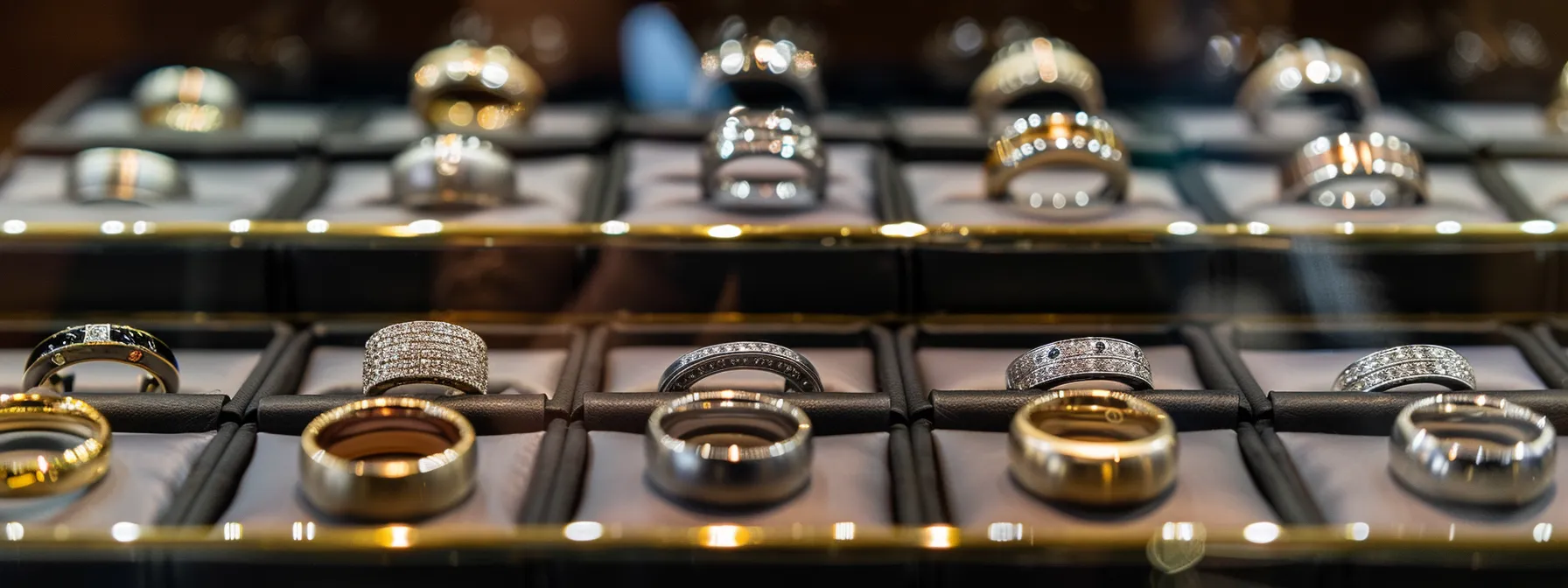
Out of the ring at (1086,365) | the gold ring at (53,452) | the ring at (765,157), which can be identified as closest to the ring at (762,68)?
the ring at (765,157)

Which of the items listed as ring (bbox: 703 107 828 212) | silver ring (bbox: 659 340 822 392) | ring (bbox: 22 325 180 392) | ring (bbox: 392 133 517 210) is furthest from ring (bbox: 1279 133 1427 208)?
ring (bbox: 22 325 180 392)

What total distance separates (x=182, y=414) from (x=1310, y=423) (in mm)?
708

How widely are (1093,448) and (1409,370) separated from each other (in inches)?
10.6

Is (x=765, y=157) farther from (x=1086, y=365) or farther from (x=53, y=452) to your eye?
(x=53, y=452)

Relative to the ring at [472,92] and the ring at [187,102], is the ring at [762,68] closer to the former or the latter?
the ring at [472,92]

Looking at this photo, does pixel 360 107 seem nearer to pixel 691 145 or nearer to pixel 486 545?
pixel 691 145

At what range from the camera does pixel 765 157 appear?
1160 mm

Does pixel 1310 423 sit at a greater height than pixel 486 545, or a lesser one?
greater

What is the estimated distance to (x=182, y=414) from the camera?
894 millimetres

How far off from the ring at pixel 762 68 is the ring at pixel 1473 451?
705 millimetres

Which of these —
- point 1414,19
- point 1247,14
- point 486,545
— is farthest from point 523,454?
point 1414,19

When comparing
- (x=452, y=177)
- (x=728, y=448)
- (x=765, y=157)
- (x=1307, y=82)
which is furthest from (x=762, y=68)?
(x=728, y=448)

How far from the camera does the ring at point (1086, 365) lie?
0.91m

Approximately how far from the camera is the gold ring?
0.77 m
